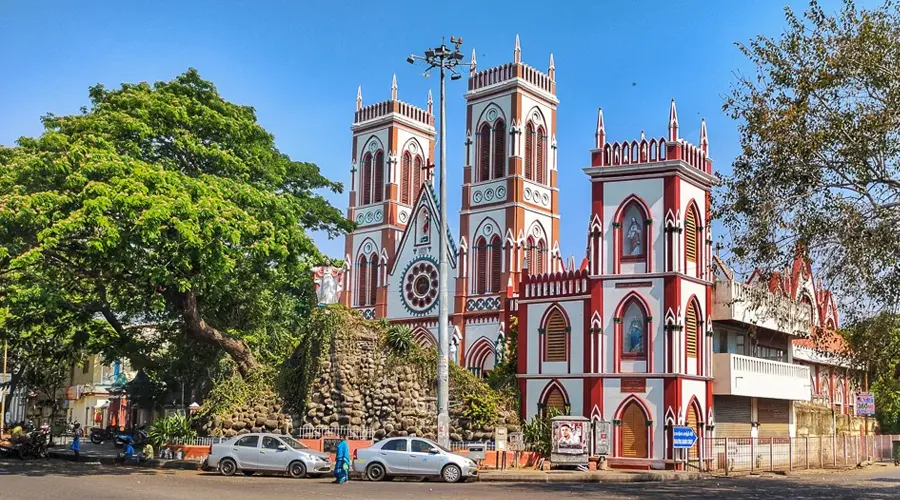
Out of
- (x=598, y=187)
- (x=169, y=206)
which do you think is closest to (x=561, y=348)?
(x=598, y=187)

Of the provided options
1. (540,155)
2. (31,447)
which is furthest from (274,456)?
(540,155)

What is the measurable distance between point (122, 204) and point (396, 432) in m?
12.0

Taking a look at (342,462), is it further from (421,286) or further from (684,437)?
(421,286)

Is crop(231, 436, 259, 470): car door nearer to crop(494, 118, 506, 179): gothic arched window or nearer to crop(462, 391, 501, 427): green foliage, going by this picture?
crop(462, 391, 501, 427): green foliage

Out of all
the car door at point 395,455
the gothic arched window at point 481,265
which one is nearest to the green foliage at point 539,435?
the car door at point 395,455

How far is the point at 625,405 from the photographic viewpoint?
33.9 meters

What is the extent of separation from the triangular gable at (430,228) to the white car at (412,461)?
30242 mm

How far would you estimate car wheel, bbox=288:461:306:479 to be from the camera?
2616 centimetres

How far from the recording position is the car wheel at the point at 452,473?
83.0 feet

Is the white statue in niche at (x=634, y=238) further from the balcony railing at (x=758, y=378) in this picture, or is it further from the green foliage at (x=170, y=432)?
the green foliage at (x=170, y=432)

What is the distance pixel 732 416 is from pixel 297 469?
17.5m

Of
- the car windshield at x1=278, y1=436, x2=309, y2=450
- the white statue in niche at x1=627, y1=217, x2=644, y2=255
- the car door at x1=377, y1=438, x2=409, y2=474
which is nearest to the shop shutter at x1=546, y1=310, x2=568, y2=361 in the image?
the white statue in niche at x1=627, y1=217, x2=644, y2=255

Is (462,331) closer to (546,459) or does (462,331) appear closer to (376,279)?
(376,279)

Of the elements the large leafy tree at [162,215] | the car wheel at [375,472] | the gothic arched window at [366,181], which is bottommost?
the car wheel at [375,472]
